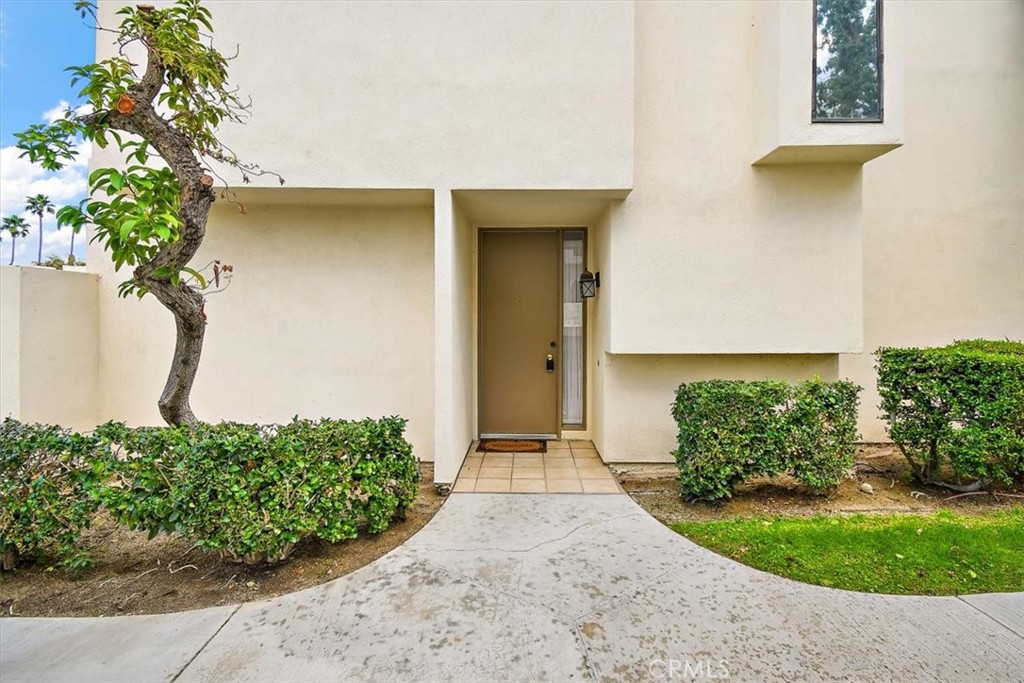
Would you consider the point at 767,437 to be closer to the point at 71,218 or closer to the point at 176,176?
the point at 176,176

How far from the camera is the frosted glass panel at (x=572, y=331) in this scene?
7133 millimetres

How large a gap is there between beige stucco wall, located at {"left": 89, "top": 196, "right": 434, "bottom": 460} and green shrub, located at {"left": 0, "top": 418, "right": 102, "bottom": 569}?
249cm

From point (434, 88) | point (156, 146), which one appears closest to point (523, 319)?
point (434, 88)

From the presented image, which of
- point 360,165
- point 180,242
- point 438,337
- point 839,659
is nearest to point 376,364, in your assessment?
point 438,337

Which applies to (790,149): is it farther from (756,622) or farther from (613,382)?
(756,622)

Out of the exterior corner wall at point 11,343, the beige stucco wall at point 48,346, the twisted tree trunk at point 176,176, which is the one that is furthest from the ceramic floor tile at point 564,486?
the exterior corner wall at point 11,343

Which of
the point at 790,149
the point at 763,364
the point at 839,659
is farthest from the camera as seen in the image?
the point at 763,364

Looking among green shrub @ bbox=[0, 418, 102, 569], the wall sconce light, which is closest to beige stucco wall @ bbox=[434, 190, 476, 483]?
the wall sconce light

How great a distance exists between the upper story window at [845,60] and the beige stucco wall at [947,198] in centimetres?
200

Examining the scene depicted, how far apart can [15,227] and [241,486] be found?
7.60m

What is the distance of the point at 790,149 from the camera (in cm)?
508

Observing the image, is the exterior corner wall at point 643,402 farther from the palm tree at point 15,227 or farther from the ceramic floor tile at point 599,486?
the palm tree at point 15,227

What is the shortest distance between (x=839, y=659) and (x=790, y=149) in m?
4.80

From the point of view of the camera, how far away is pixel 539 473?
222 inches
